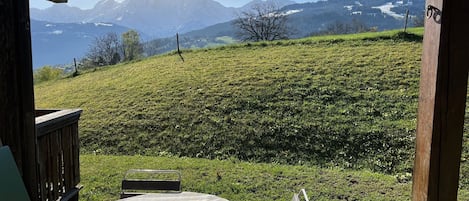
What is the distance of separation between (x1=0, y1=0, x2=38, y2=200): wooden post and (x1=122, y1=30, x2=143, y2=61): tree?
28497mm

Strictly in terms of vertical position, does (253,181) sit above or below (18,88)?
below

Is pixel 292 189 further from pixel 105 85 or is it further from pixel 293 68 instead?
pixel 105 85

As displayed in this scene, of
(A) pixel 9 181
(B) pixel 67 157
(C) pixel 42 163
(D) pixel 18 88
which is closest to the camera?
(A) pixel 9 181

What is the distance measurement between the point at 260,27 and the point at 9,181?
27.9 metres

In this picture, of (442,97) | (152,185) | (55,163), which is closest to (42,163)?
(55,163)

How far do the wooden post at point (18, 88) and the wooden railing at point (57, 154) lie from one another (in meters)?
0.74

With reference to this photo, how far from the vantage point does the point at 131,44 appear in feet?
98.3

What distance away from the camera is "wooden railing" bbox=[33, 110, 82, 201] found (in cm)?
273

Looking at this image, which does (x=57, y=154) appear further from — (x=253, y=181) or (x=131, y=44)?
(x=131, y=44)

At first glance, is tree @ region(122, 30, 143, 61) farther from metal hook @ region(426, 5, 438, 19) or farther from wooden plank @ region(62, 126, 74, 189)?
metal hook @ region(426, 5, 438, 19)

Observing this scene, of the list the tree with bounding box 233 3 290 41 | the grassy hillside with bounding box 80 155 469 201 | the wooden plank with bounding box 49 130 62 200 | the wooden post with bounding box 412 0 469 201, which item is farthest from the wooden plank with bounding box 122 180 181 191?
the tree with bounding box 233 3 290 41

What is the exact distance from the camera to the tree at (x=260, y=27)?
28484mm

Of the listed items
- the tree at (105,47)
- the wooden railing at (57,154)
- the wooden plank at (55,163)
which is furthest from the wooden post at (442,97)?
the tree at (105,47)

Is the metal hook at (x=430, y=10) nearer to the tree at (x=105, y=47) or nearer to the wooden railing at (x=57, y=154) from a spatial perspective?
the wooden railing at (x=57, y=154)
